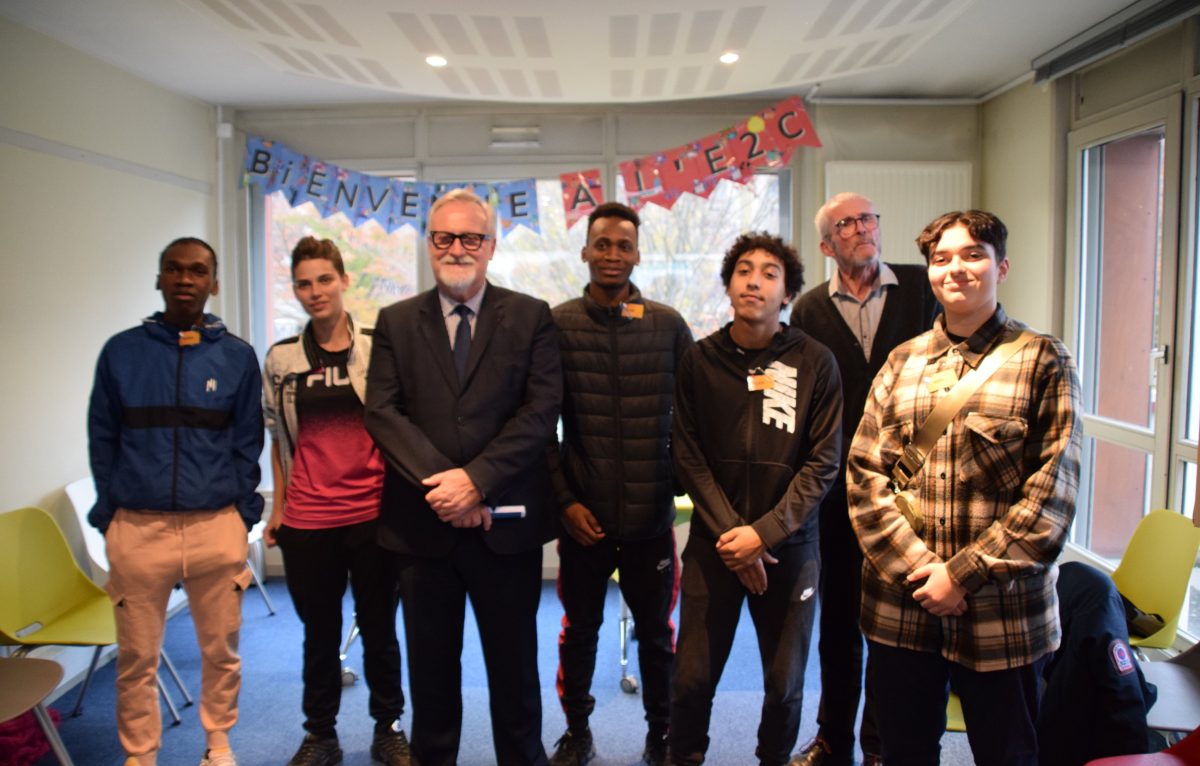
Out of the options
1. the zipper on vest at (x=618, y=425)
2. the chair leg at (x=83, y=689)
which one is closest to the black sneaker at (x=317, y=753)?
the chair leg at (x=83, y=689)

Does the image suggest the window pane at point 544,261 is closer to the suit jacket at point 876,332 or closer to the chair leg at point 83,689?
the suit jacket at point 876,332

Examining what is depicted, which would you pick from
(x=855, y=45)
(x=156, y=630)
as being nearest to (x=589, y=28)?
(x=855, y=45)

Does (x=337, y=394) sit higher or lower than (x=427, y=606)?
higher

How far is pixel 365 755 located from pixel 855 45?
124 inches

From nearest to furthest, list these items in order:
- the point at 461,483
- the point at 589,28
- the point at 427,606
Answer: the point at 461,483 → the point at 427,606 → the point at 589,28

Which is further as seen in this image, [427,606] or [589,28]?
[589,28]

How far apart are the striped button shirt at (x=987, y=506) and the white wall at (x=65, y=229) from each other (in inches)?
131

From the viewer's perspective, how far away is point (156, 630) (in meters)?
2.42

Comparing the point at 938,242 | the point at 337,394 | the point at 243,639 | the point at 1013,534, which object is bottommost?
the point at 243,639

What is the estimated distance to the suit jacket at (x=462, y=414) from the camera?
2115 mm

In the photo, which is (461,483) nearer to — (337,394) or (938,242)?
(337,394)

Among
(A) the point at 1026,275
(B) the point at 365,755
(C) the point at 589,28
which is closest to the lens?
(B) the point at 365,755

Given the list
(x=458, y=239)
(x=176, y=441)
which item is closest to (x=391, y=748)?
(x=176, y=441)

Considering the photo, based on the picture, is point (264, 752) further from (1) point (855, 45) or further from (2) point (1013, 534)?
(1) point (855, 45)
